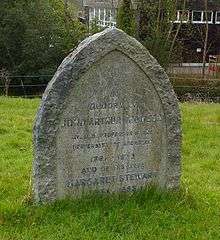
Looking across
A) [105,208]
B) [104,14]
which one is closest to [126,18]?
[104,14]

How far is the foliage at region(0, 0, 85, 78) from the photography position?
28.0m

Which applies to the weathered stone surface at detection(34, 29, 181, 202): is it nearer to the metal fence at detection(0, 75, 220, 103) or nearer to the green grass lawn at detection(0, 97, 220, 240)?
the green grass lawn at detection(0, 97, 220, 240)

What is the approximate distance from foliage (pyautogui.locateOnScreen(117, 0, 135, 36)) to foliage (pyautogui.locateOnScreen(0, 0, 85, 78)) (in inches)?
108

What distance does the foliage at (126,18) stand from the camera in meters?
30.1

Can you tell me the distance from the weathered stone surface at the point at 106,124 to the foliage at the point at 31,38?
21267mm

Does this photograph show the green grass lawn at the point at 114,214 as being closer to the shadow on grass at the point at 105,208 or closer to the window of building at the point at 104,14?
the shadow on grass at the point at 105,208

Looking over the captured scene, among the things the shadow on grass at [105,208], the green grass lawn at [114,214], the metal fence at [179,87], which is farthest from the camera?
the metal fence at [179,87]

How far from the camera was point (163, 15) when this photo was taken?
108 feet

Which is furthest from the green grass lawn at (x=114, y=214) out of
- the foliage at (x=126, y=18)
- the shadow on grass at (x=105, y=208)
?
the foliage at (x=126, y=18)

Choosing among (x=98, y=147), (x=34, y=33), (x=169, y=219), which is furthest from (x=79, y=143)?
(x=34, y=33)

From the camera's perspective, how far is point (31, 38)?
2794 cm

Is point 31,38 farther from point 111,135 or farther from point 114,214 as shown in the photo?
point 114,214

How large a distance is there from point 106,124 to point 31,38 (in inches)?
882

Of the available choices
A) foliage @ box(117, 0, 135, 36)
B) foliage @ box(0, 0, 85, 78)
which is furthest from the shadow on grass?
foliage @ box(117, 0, 135, 36)
